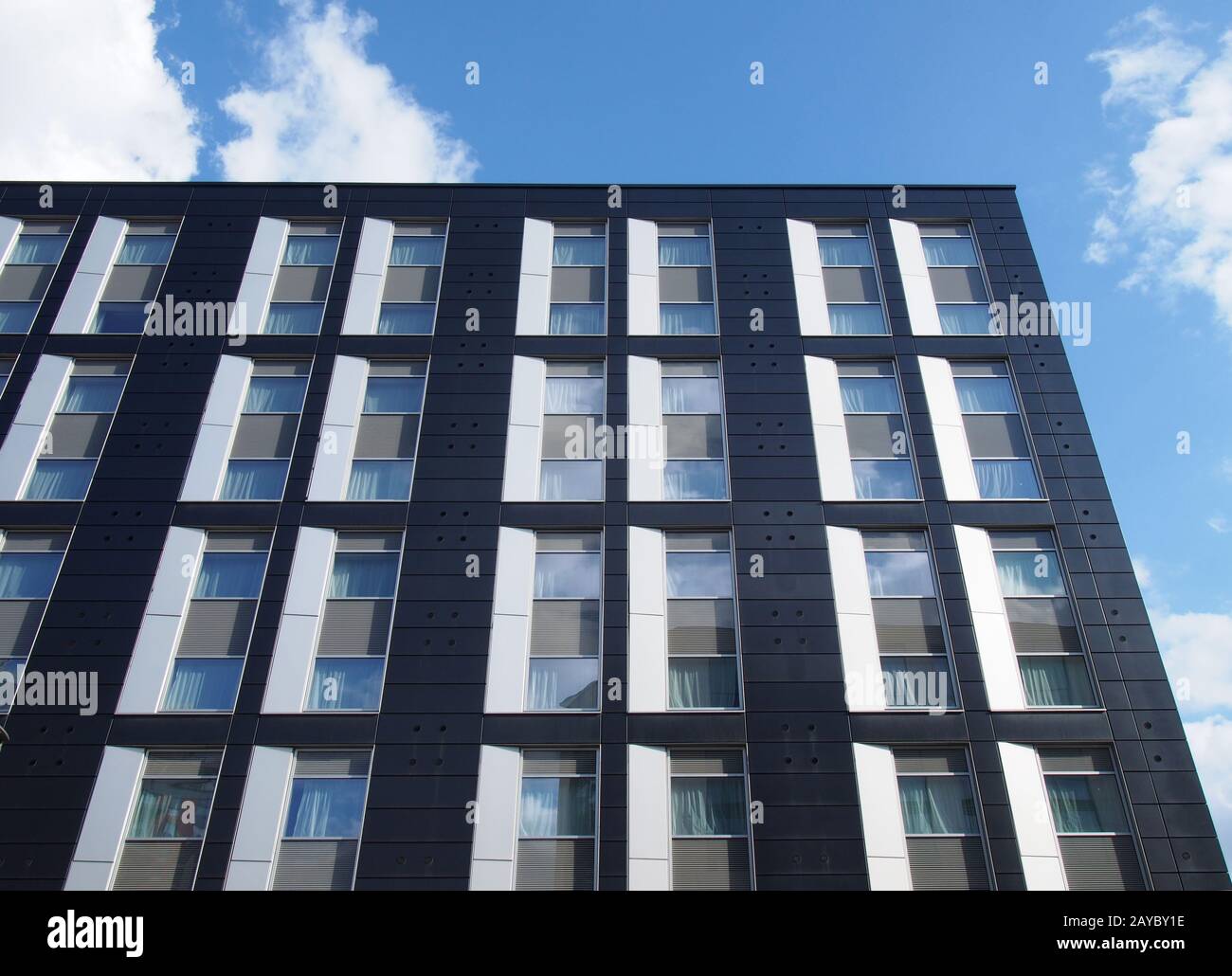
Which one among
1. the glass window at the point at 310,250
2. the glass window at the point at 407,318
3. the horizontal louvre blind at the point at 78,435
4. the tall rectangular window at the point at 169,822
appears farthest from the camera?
the glass window at the point at 310,250

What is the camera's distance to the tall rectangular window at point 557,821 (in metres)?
16.5

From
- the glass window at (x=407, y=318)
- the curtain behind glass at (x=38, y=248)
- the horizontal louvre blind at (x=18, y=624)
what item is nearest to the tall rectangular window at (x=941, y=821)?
the glass window at (x=407, y=318)

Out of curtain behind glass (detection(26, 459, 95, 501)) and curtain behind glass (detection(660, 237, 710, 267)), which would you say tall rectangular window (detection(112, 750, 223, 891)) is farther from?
curtain behind glass (detection(660, 237, 710, 267))

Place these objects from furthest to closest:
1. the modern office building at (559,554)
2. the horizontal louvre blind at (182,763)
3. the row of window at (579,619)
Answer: the row of window at (579,619), the horizontal louvre blind at (182,763), the modern office building at (559,554)

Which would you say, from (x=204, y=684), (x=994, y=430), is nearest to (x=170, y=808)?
(x=204, y=684)

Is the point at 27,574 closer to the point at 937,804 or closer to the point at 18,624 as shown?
the point at 18,624

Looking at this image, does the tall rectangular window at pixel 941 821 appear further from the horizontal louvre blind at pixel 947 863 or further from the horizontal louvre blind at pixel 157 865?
the horizontal louvre blind at pixel 157 865

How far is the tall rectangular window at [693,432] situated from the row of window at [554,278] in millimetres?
1227

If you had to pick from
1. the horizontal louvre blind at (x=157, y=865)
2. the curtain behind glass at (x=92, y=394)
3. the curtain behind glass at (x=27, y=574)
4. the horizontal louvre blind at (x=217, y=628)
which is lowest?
the horizontal louvre blind at (x=157, y=865)

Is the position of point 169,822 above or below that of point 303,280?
below

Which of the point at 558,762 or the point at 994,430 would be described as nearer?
the point at 558,762

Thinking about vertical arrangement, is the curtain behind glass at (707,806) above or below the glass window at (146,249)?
below

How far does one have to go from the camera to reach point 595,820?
55.9 feet

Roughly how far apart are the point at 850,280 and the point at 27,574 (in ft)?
62.9
